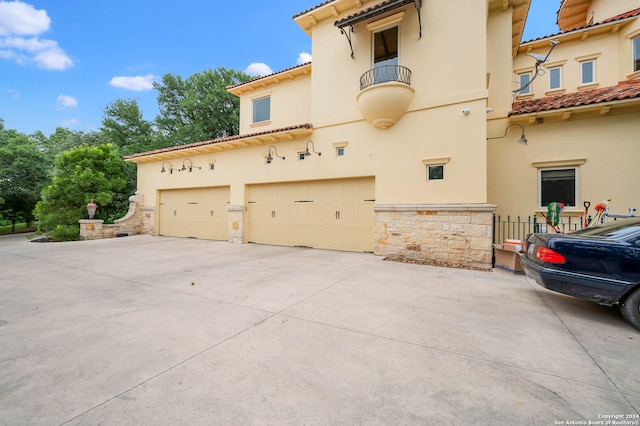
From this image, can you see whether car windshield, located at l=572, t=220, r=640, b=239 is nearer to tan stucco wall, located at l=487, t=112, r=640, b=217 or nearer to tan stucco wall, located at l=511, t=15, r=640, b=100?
tan stucco wall, located at l=487, t=112, r=640, b=217

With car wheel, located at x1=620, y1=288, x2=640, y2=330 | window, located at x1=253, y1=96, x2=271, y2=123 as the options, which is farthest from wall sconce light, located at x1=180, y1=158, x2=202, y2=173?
car wheel, located at x1=620, y1=288, x2=640, y2=330

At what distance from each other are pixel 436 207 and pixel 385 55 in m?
5.22

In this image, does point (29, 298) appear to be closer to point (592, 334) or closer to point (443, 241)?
point (592, 334)

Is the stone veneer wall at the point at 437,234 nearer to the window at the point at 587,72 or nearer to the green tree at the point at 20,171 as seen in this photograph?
the window at the point at 587,72

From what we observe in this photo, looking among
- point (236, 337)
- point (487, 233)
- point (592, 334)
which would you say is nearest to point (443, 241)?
point (487, 233)

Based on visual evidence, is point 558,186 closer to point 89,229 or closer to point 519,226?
point 519,226

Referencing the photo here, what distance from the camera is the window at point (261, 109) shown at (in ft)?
38.4

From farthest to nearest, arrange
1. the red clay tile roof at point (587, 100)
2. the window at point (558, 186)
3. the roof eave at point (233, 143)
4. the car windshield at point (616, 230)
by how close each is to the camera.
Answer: the roof eave at point (233, 143)
the window at point (558, 186)
the red clay tile roof at point (587, 100)
the car windshield at point (616, 230)

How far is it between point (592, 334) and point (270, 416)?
3.83 metres

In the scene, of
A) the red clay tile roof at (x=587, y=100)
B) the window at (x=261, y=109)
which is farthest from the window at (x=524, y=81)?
the window at (x=261, y=109)

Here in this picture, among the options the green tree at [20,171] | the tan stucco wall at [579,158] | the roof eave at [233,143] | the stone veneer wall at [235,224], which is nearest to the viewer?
the tan stucco wall at [579,158]

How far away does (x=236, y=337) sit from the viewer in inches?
110

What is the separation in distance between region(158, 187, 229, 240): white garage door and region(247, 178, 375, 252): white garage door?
1.77m

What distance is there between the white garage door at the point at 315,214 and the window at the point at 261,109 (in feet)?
12.1
